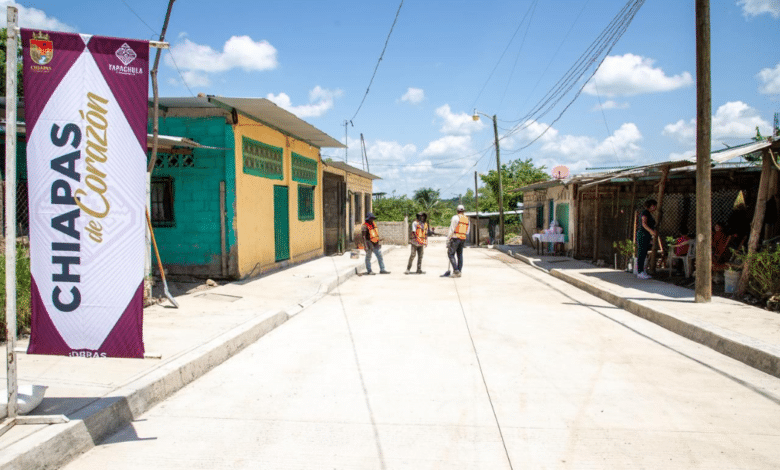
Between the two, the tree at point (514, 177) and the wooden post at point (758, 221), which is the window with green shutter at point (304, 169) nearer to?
the wooden post at point (758, 221)

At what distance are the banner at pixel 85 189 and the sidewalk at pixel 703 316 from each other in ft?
18.9

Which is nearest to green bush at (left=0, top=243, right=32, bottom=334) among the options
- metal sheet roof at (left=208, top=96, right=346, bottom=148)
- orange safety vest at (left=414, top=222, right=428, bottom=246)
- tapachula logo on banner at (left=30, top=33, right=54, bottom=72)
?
tapachula logo on banner at (left=30, top=33, right=54, bottom=72)

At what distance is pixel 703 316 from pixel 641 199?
8.91m

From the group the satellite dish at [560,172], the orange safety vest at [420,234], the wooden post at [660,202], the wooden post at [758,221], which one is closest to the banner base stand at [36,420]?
the wooden post at [758,221]

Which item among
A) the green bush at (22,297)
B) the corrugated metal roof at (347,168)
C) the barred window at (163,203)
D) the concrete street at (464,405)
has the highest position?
the corrugated metal roof at (347,168)

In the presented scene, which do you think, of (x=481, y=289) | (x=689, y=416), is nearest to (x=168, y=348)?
(x=689, y=416)

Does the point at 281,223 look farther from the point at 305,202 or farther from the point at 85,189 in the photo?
the point at 85,189

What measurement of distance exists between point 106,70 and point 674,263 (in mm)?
12329

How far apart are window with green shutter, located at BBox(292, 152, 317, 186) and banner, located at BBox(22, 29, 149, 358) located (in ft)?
39.3

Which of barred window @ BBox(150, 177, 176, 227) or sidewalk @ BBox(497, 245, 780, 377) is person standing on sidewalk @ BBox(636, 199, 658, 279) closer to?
sidewalk @ BBox(497, 245, 780, 377)

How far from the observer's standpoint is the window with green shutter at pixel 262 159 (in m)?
11.7

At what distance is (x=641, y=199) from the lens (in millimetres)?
15430

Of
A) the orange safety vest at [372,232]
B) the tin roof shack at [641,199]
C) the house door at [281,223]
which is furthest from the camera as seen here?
the house door at [281,223]

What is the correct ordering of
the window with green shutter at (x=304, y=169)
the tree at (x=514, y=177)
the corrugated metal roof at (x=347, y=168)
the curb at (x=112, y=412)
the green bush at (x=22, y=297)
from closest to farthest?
the curb at (x=112, y=412), the green bush at (x=22, y=297), the window with green shutter at (x=304, y=169), the corrugated metal roof at (x=347, y=168), the tree at (x=514, y=177)
